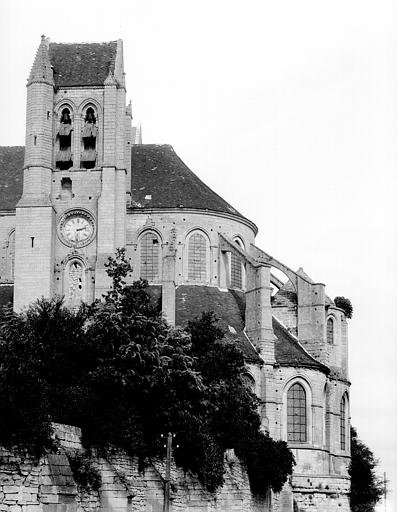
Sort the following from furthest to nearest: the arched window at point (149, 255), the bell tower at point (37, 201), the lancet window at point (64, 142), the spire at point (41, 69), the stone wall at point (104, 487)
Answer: the arched window at point (149, 255) → the lancet window at point (64, 142) → the spire at point (41, 69) → the bell tower at point (37, 201) → the stone wall at point (104, 487)

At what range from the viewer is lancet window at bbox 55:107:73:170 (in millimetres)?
72000

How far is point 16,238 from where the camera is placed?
2717 inches

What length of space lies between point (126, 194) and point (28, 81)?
9.36 metres

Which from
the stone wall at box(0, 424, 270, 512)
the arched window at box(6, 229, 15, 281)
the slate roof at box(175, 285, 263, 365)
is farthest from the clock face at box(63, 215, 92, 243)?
the stone wall at box(0, 424, 270, 512)

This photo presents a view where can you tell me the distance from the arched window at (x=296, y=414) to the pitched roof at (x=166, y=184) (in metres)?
13.2

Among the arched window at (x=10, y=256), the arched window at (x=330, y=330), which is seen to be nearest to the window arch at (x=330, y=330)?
the arched window at (x=330, y=330)

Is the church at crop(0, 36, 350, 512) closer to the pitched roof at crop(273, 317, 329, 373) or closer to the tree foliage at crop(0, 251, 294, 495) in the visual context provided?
the pitched roof at crop(273, 317, 329, 373)

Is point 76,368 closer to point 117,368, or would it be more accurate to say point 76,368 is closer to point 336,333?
point 117,368

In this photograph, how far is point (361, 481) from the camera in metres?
83.3

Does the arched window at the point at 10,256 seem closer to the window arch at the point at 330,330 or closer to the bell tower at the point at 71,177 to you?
the bell tower at the point at 71,177

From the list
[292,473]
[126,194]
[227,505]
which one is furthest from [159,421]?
[126,194]

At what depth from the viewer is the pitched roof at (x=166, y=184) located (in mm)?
75750

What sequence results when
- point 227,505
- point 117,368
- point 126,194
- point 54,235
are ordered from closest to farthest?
1. point 117,368
2. point 227,505
3. point 54,235
4. point 126,194

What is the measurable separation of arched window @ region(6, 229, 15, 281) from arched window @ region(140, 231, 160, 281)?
8.02 meters
